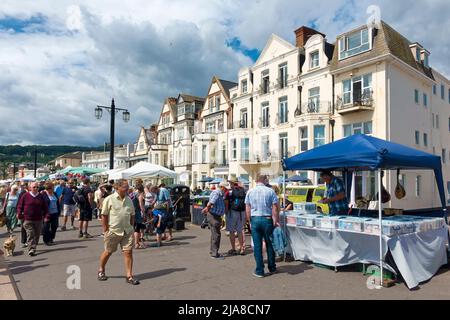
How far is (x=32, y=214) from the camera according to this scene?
27.8ft

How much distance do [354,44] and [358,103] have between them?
181 inches

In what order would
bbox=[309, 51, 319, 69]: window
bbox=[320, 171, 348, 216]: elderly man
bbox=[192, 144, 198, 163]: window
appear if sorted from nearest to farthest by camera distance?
bbox=[320, 171, 348, 216]: elderly man < bbox=[309, 51, 319, 69]: window < bbox=[192, 144, 198, 163]: window

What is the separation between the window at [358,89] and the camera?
74.5 feet

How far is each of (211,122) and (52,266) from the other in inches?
1310

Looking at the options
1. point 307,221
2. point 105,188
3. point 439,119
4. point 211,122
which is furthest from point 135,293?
point 211,122

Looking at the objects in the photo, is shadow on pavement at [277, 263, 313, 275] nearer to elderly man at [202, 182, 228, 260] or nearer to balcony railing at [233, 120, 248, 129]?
elderly man at [202, 182, 228, 260]

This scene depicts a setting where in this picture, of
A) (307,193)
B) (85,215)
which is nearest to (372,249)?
(85,215)

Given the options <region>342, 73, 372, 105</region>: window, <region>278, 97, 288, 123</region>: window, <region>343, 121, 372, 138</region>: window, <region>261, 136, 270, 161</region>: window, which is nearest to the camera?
<region>342, 73, 372, 105</region>: window

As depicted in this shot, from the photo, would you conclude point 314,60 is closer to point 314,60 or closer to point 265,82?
point 314,60

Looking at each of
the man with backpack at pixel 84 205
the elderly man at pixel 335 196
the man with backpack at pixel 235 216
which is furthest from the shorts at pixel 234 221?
the man with backpack at pixel 84 205

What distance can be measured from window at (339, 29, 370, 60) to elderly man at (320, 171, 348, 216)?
734 inches

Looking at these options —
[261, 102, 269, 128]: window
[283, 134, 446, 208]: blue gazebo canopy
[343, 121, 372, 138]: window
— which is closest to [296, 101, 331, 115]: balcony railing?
[343, 121, 372, 138]: window

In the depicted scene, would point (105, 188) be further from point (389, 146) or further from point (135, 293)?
point (389, 146)

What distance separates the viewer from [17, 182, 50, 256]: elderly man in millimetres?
8453
